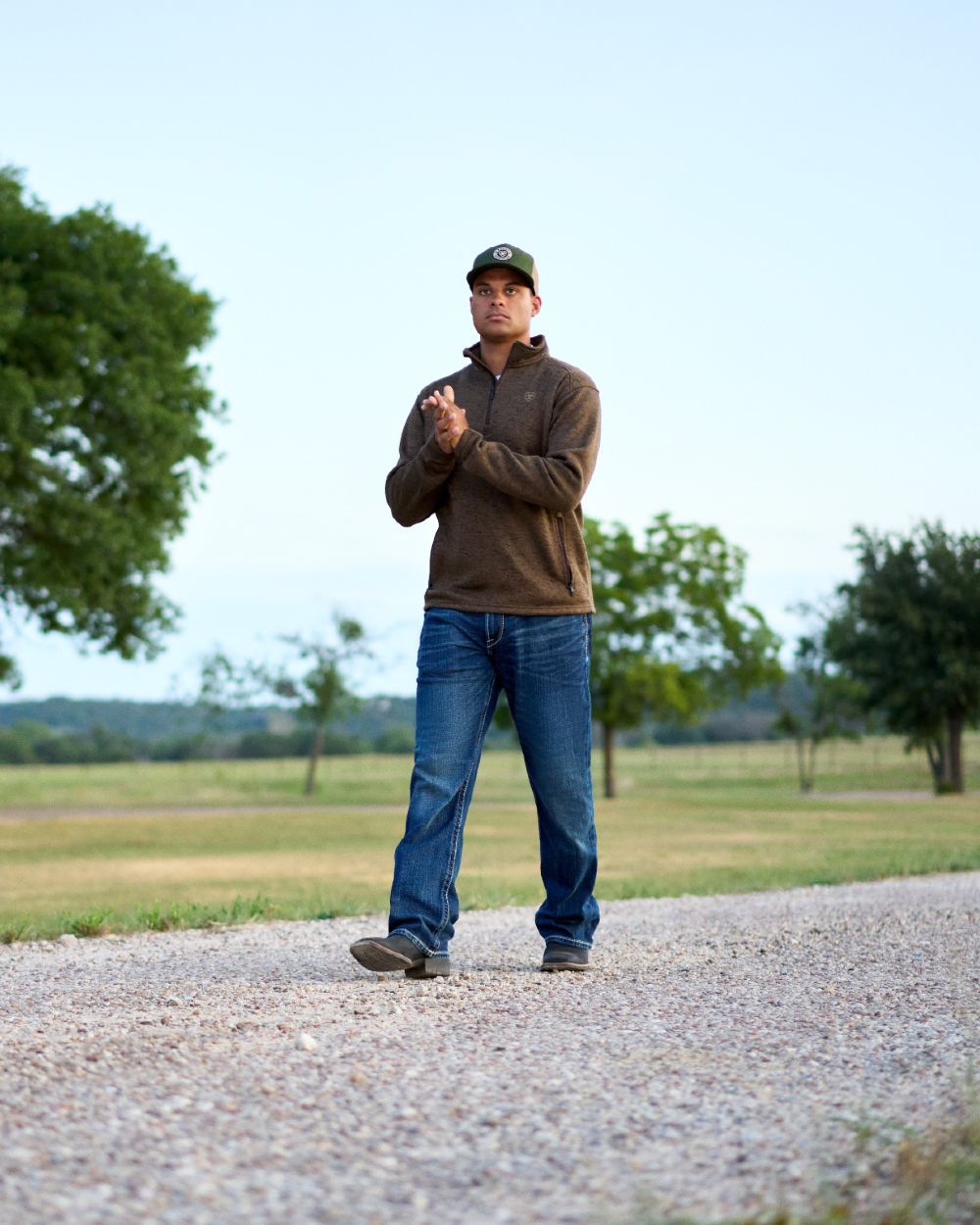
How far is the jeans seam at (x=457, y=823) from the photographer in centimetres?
472

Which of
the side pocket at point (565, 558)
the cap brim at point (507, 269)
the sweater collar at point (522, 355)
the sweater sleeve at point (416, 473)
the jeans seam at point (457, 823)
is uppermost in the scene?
the cap brim at point (507, 269)

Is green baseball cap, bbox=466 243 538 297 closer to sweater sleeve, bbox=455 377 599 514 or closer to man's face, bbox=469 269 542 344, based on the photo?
man's face, bbox=469 269 542 344

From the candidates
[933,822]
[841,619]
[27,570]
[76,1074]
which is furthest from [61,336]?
[841,619]

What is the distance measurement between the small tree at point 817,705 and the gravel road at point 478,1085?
133 feet

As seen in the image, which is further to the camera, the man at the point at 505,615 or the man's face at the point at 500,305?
the man's face at the point at 500,305

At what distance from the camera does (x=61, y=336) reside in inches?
890

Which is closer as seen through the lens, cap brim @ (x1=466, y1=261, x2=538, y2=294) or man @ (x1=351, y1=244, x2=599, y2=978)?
man @ (x1=351, y1=244, x2=599, y2=978)

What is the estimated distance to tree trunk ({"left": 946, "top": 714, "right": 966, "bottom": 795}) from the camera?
4034 centimetres

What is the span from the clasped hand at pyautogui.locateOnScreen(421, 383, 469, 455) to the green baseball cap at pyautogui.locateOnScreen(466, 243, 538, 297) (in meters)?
0.52

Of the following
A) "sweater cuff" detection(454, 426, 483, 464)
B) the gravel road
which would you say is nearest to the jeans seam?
the gravel road

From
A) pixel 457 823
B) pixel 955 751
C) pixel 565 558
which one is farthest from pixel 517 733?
pixel 955 751

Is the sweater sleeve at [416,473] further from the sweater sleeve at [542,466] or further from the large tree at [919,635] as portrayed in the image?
the large tree at [919,635]

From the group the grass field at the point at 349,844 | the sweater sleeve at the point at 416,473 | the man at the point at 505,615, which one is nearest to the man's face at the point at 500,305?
the man at the point at 505,615

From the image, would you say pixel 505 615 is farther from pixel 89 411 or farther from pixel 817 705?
pixel 817 705
